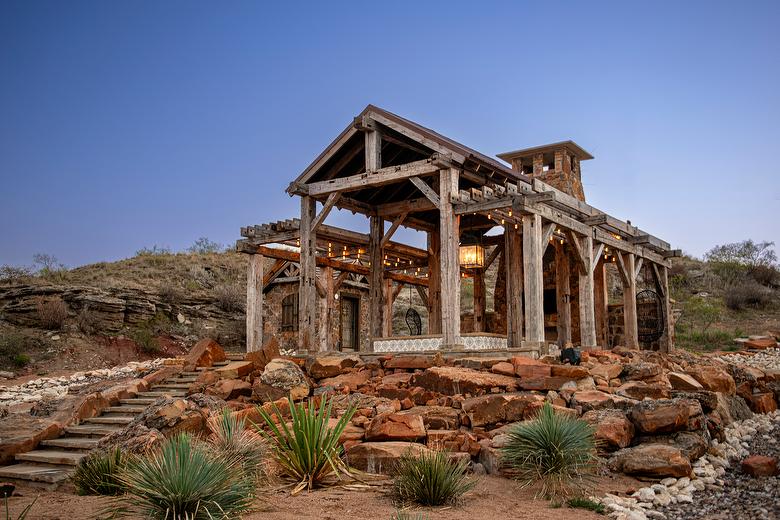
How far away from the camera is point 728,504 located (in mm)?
7547

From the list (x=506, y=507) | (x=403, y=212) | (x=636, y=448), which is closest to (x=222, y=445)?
(x=506, y=507)

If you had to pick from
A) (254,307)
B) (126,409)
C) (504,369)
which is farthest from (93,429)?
(504,369)

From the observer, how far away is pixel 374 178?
15.3 m

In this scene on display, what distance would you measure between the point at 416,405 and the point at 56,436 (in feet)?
19.8

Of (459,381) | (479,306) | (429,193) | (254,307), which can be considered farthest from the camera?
(479,306)

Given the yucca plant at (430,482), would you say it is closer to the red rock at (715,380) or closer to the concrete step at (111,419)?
the concrete step at (111,419)

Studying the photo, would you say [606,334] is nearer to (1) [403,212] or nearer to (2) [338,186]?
(1) [403,212]

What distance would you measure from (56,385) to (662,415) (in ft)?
47.6

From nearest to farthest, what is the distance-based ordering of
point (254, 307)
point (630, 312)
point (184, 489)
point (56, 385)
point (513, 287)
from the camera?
1. point (184, 489)
2. point (513, 287)
3. point (56, 385)
4. point (254, 307)
5. point (630, 312)

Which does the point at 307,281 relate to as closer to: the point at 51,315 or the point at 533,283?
the point at 533,283

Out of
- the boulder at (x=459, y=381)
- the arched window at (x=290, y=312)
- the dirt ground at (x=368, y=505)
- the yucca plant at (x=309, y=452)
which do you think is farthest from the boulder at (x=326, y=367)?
the arched window at (x=290, y=312)

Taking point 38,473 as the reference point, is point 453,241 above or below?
above

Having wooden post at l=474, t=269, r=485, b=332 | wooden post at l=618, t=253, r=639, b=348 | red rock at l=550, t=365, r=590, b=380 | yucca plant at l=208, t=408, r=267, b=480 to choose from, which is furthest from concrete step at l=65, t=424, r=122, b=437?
wooden post at l=618, t=253, r=639, b=348

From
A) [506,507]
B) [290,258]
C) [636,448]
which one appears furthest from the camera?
[290,258]
